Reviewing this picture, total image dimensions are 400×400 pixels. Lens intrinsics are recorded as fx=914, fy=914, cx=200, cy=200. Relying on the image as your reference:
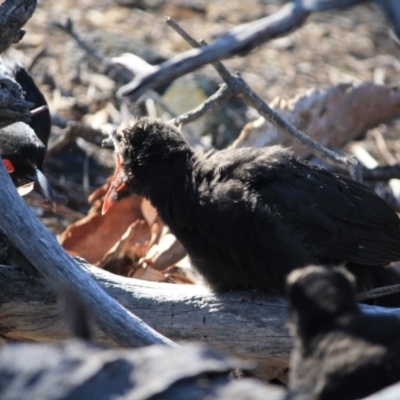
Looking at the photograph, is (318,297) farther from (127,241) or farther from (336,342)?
(127,241)

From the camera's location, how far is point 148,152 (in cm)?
536

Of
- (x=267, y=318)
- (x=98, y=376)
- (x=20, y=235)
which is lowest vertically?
(x=267, y=318)

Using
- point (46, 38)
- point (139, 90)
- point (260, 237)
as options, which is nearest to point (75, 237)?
point (260, 237)

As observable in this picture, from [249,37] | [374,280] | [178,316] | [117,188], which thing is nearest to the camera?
[249,37]

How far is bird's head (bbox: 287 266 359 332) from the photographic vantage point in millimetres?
3213

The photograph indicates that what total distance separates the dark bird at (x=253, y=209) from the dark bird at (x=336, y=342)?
65.4 inches

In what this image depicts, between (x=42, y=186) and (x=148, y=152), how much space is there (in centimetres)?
128

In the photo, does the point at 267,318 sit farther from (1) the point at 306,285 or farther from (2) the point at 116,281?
(1) the point at 306,285

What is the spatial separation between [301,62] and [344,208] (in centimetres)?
519

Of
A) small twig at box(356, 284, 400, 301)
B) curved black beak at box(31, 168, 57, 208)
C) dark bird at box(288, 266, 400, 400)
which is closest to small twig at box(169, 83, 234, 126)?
curved black beak at box(31, 168, 57, 208)

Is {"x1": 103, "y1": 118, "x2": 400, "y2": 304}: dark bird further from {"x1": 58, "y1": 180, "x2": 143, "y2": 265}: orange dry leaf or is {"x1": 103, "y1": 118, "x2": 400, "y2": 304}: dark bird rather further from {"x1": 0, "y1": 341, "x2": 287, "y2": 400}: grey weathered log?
{"x1": 0, "y1": 341, "x2": 287, "y2": 400}: grey weathered log

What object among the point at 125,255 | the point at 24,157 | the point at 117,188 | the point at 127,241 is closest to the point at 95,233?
the point at 127,241

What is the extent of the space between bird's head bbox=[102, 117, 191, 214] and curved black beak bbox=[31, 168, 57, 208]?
102 cm

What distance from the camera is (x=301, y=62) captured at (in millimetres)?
10328
